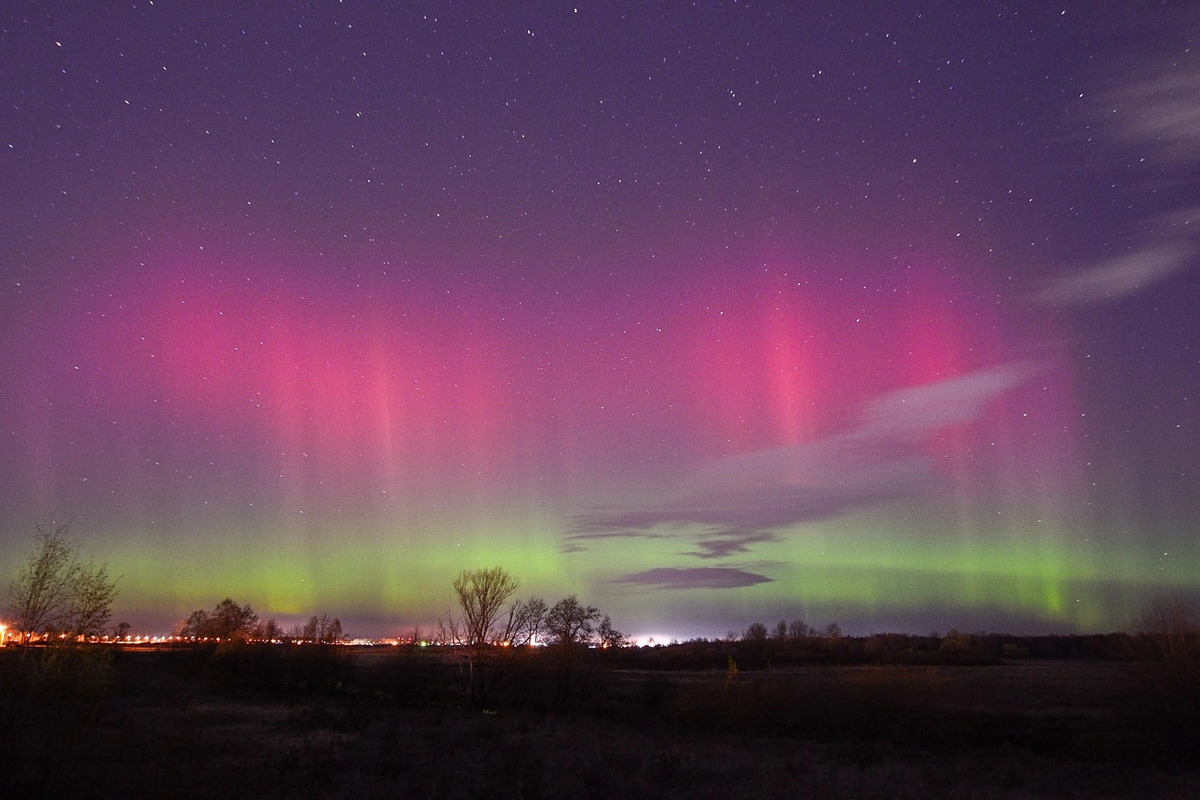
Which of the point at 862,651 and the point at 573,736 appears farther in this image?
the point at 862,651

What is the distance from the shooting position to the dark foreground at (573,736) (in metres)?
20.3

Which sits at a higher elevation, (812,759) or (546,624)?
(546,624)

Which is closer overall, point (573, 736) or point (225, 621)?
point (573, 736)

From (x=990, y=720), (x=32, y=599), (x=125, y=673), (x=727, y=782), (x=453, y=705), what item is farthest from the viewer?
(x=125, y=673)

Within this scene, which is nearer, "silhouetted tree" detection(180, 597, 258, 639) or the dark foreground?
the dark foreground

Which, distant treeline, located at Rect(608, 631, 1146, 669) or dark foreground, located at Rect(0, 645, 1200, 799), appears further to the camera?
distant treeline, located at Rect(608, 631, 1146, 669)

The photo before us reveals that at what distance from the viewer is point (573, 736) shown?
33906mm

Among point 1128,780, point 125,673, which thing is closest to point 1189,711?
point 1128,780

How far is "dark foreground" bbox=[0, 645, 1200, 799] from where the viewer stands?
20266 millimetres

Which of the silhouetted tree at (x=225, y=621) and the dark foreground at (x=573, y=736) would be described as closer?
the dark foreground at (x=573, y=736)

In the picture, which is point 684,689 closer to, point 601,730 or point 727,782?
point 601,730

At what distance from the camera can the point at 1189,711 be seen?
3769 cm

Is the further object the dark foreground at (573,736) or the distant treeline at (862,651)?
the distant treeline at (862,651)

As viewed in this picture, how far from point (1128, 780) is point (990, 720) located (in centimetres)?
1857
